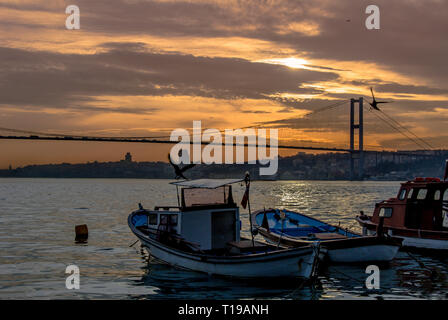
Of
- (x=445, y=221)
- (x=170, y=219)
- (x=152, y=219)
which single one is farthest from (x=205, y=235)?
(x=445, y=221)

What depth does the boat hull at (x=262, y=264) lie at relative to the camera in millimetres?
14820

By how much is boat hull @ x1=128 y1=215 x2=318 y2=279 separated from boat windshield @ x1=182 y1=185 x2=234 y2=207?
88.0 inches

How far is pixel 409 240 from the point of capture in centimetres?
2272

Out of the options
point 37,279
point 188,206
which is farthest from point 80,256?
point 188,206

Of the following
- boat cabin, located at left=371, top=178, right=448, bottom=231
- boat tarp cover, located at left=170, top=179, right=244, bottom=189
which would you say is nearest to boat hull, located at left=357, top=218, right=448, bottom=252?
boat cabin, located at left=371, top=178, right=448, bottom=231

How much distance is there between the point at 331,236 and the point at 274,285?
6038 millimetres

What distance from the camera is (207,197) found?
18.8 meters

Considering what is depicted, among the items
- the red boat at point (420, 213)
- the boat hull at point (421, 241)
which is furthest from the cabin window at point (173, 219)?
the boat hull at point (421, 241)

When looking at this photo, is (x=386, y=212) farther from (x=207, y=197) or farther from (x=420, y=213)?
(x=207, y=197)

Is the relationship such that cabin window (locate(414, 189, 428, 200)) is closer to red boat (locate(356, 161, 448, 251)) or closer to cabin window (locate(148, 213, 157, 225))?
red boat (locate(356, 161, 448, 251))

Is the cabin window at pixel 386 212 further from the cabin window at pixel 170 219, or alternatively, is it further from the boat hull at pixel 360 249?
the cabin window at pixel 170 219

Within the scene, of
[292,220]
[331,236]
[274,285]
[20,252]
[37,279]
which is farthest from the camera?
[292,220]
